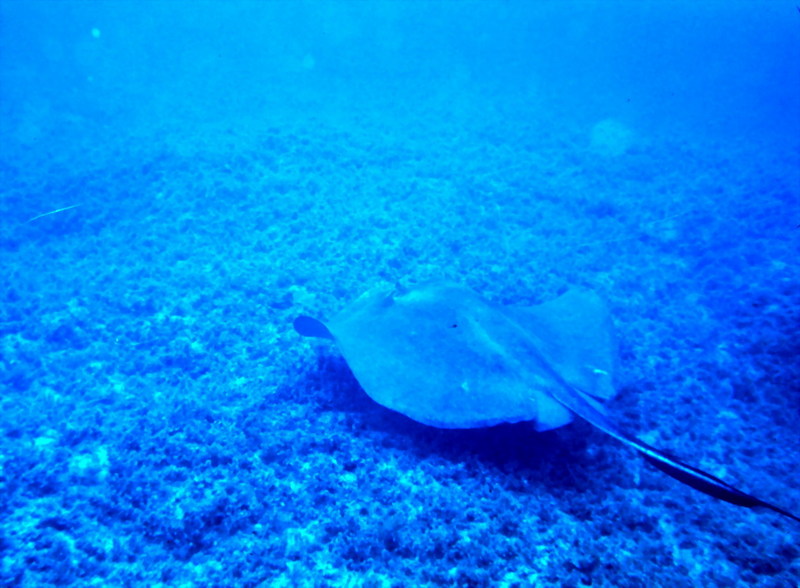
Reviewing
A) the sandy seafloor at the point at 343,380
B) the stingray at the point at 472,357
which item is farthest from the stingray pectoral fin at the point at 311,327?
the sandy seafloor at the point at 343,380

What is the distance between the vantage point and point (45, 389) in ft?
12.2

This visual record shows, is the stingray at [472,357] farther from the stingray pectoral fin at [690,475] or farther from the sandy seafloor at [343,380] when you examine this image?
the sandy seafloor at [343,380]

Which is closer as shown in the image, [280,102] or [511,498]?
[511,498]

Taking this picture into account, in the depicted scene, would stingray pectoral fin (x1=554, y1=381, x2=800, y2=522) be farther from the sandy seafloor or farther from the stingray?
the sandy seafloor

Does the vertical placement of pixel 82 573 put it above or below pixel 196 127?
below

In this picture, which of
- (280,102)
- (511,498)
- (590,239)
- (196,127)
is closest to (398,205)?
(590,239)

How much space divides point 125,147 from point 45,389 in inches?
281

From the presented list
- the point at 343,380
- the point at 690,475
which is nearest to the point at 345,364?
the point at 343,380

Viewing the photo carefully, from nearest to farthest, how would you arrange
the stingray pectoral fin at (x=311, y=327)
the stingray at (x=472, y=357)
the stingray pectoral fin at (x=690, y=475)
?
the stingray pectoral fin at (x=690, y=475), the stingray at (x=472, y=357), the stingray pectoral fin at (x=311, y=327)

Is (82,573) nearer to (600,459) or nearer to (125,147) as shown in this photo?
(600,459)

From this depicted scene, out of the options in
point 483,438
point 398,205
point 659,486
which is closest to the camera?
point 659,486

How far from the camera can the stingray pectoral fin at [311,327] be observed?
3.16m

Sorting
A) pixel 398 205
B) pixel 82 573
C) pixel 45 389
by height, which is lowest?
pixel 82 573

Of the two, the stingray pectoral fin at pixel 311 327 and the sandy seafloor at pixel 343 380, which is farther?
the stingray pectoral fin at pixel 311 327
